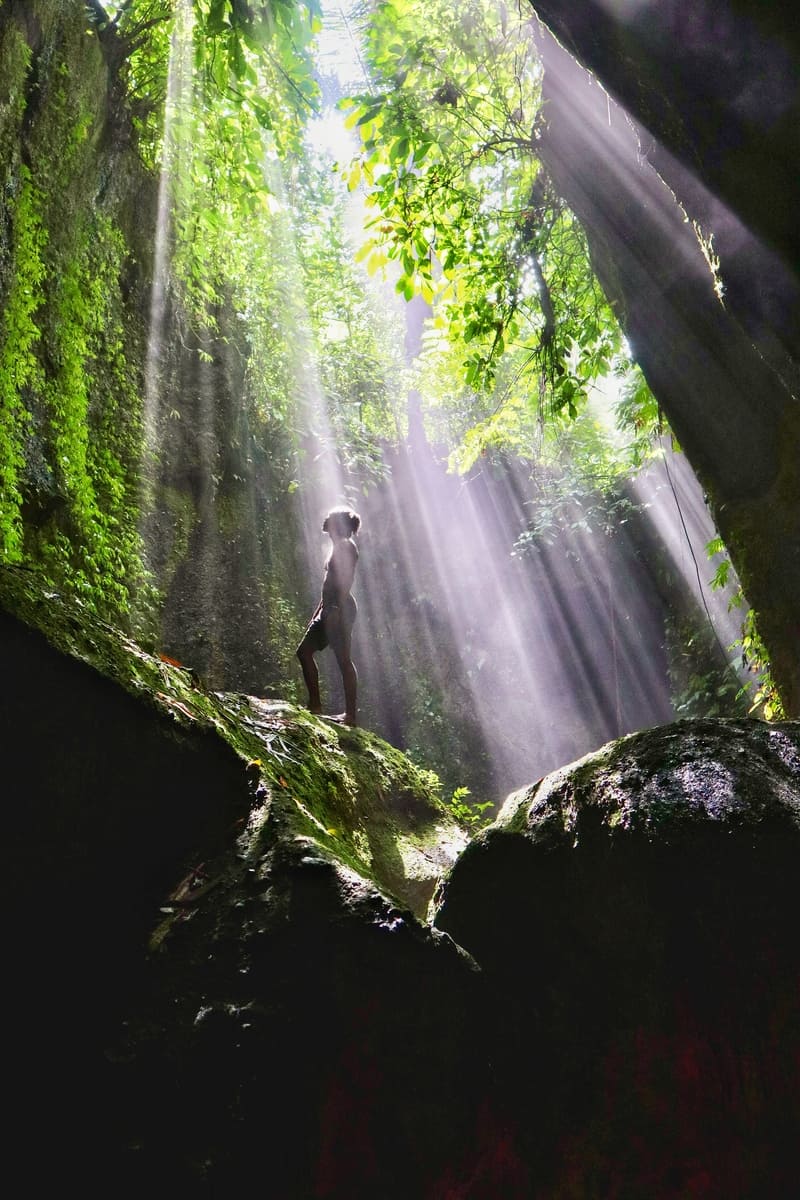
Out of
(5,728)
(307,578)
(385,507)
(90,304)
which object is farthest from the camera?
(385,507)

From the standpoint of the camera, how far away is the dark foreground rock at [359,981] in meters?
1.20

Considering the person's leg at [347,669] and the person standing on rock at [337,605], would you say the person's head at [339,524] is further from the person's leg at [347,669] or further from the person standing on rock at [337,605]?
the person's leg at [347,669]

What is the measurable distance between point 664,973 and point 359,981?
2.15 ft

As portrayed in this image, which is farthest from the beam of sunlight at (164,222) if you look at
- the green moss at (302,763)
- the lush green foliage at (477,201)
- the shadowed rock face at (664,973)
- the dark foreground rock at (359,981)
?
the shadowed rock face at (664,973)

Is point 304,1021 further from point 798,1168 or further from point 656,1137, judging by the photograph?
point 798,1168

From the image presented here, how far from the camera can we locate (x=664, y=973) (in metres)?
1.44

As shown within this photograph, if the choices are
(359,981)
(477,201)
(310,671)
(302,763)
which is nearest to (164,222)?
(477,201)

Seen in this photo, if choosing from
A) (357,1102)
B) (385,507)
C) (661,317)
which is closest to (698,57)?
(357,1102)

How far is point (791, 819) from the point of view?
54.9 inches

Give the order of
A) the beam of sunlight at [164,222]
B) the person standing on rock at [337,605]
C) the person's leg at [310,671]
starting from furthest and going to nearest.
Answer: the beam of sunlight at [164,222] → the person standing on rock at [337,605] → the person's leg at [310,671]

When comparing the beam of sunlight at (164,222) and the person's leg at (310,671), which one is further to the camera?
the beam of sunlight at (164,222)

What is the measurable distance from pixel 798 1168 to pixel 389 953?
2.73 feet

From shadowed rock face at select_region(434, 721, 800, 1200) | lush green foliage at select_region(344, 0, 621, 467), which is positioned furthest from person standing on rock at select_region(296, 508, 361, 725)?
shadowed rock face at select_region(434, 721, 800, 1200)

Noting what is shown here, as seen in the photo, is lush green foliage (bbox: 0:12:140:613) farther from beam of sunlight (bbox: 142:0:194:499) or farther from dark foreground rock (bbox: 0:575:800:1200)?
dark foreground rock (bbox: 0:575:800:1200)
